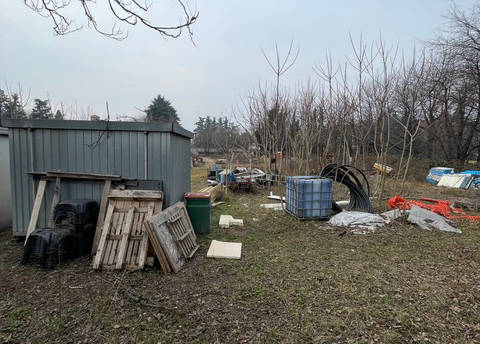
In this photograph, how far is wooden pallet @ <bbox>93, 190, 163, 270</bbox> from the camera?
3.03 m

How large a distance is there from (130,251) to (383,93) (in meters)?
7.70

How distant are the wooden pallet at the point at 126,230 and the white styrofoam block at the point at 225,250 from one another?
100 cm

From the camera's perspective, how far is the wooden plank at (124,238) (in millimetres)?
3004

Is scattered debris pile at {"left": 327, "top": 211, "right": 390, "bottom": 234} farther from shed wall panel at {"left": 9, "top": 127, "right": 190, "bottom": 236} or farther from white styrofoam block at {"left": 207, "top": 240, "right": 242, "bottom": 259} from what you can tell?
shed wall panel at {"left": 9, "top": 127, "right": 190, "bottom": 236}

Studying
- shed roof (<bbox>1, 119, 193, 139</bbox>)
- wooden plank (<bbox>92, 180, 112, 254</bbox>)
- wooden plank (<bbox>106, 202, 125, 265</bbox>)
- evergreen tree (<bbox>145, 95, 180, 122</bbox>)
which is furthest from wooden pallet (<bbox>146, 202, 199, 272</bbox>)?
evergreen tree (<bbox>145, 95, 180, 122</bbox>)

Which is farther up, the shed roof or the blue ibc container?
the shed roof

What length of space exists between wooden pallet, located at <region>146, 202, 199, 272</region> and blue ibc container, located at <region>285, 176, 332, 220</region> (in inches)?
111

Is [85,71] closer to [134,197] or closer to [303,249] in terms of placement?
[134,197]

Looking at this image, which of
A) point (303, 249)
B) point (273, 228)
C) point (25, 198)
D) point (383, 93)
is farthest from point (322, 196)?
point (25, 198)

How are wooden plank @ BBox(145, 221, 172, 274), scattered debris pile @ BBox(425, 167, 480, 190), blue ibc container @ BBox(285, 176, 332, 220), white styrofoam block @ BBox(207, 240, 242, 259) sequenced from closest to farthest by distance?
1. wooden plank @ BBox(145, 221, 172, 274)
2. white styrofoam block @ BBox(207, 240, 242, 259)
3. blue ibc container @ BBox(285, 176, 332, 220)
4. scattered debris pile @ BBox(425, 167, 480, 190)

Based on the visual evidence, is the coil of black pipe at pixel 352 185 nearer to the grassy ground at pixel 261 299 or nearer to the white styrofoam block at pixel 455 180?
the grassy ground at pixel 261 299

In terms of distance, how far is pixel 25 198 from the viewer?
151 inches

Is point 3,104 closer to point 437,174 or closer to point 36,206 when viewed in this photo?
point 36,206

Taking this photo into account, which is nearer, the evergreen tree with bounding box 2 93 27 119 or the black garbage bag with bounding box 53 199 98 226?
the black garbage bag with bounding box 53 199 98 226
